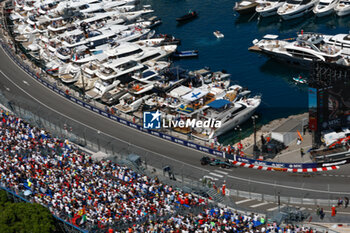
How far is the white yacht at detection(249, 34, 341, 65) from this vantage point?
3723 inches

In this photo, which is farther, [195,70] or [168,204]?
[195,70]

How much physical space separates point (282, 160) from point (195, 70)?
36516 mm

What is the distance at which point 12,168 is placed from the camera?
6644 cm

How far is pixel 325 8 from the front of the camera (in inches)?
4614

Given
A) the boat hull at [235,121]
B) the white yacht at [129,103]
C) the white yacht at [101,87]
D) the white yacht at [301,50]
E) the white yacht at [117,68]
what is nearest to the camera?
the boat hull at [235,121]

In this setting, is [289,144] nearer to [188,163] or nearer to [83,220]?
[188,163]

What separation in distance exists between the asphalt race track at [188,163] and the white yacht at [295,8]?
165 ft

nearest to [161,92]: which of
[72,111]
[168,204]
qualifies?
[72,111]

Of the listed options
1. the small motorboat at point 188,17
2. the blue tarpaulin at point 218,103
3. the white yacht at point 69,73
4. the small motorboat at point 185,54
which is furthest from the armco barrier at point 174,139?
the small motorboat at point 188,17

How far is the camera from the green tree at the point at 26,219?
185 ft

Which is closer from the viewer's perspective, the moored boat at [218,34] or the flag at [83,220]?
the flag at [83,220]

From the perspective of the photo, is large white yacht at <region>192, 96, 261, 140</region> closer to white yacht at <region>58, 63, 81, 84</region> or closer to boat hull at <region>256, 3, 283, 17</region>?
A: white yacht at <region>58, 63, 81, 84</region>

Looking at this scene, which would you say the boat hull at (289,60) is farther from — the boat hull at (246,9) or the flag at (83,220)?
the flag at (83,220)

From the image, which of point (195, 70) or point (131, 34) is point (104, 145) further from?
point (131, 34)
